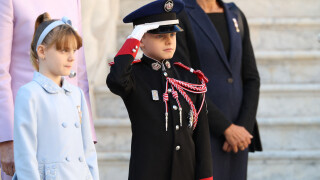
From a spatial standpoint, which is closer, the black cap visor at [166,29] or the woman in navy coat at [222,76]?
the black cap visor at [166,29]

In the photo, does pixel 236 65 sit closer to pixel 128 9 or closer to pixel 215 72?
pixel 215 72

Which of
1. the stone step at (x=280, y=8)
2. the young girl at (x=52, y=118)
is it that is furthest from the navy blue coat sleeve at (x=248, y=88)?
the stone step at (x=280, y=8)

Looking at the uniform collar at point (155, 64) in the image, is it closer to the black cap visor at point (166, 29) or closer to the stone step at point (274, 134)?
the black cap visor at point (166, 29)

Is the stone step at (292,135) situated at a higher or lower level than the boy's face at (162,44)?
lower

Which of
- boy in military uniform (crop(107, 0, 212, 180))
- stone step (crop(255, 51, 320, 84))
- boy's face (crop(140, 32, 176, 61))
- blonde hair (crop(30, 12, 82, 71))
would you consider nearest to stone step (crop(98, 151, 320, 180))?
stone step (crop(255, 51, 320, 84))

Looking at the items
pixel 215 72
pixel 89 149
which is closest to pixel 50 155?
pixel 89 149

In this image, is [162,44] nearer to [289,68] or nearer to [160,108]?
[160,108]

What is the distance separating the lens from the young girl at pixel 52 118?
2.28 meters

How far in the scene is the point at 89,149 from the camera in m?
2.49

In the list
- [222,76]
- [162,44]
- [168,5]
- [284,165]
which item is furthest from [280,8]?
[162,44]

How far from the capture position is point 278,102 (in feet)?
15.5

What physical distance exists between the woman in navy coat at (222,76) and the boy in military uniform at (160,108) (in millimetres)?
435

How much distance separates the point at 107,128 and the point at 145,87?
1.86 metres

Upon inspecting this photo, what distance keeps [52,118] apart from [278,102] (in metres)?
2.68
